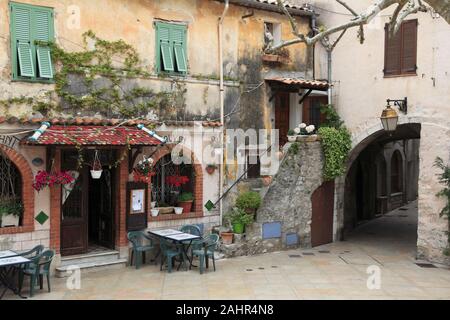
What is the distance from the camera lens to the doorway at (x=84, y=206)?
12133mm

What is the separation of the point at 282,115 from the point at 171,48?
4678 millimetres

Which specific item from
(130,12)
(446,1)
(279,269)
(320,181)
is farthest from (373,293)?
(130,12)

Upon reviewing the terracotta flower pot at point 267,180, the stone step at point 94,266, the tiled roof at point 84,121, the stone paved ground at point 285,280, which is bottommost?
the stone paved ground at point 285,280

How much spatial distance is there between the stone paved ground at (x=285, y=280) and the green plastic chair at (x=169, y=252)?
0.30 metres

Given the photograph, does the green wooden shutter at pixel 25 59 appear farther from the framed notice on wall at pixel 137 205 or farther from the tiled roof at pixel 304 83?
the tiled roof at pixel 304 83

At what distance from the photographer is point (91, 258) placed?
1230cm

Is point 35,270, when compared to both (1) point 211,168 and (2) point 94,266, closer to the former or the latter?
(2) point 94,266

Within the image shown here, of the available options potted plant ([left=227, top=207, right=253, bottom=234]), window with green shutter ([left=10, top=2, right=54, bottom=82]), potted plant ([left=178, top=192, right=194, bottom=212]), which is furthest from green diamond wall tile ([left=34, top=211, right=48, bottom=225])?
potted plant ([left=227, top=207, right=253, bottom=234])

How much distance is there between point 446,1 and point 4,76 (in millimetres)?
8706

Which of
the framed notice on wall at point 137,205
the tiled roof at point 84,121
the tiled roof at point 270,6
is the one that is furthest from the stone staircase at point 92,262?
the tiled roof at point 270,6

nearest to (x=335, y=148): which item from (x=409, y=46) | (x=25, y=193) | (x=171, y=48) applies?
(x=409, y=46)

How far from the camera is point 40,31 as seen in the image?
37.0 feet

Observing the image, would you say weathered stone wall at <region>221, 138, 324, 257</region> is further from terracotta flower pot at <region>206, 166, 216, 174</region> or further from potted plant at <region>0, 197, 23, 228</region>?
potted plant at <region>0, 197, 23, 228</region>

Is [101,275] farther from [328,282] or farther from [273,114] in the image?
[273,114]
